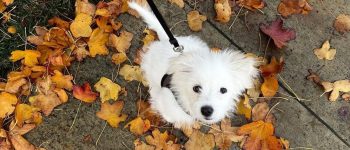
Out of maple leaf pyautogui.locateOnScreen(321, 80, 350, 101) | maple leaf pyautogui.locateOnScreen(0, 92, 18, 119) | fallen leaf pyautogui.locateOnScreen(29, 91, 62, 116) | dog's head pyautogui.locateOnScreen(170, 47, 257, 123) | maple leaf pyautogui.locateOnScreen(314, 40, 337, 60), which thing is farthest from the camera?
maple leaf pyautogui.locateOnScreen(314, 40, 337, 60)

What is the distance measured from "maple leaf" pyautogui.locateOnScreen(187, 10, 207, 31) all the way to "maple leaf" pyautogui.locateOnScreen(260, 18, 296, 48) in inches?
20.3

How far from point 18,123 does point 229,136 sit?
159 centimetres

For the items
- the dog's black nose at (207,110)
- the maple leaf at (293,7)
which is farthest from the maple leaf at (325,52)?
the dog's black nose at (207,110)

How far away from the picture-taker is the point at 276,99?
11.6 feet

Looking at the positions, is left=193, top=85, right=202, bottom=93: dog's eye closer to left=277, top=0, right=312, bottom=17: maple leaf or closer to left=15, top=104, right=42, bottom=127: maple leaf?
left=15, top=104, right=42, bottom=127: maple leaf

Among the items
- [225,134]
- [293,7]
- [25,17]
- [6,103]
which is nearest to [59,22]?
[25,17]

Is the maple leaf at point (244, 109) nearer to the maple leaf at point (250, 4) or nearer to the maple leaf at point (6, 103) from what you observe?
the maple leaf at point (250, 4)

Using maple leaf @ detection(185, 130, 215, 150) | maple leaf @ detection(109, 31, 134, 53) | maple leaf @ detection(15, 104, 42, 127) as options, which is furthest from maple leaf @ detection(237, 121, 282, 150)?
maple leaf @ detection(15, 104, 42, 127)

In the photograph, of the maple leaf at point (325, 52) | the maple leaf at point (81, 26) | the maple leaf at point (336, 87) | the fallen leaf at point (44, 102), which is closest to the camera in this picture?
the fallen leaf at point (44, 102)

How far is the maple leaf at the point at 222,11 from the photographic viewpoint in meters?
3.61

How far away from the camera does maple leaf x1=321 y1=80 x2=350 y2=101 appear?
3.57 metres

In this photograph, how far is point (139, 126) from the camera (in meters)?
3.31

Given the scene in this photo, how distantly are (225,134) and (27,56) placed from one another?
1.62 meters

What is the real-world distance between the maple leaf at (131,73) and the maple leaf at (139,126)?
0.30 metres
